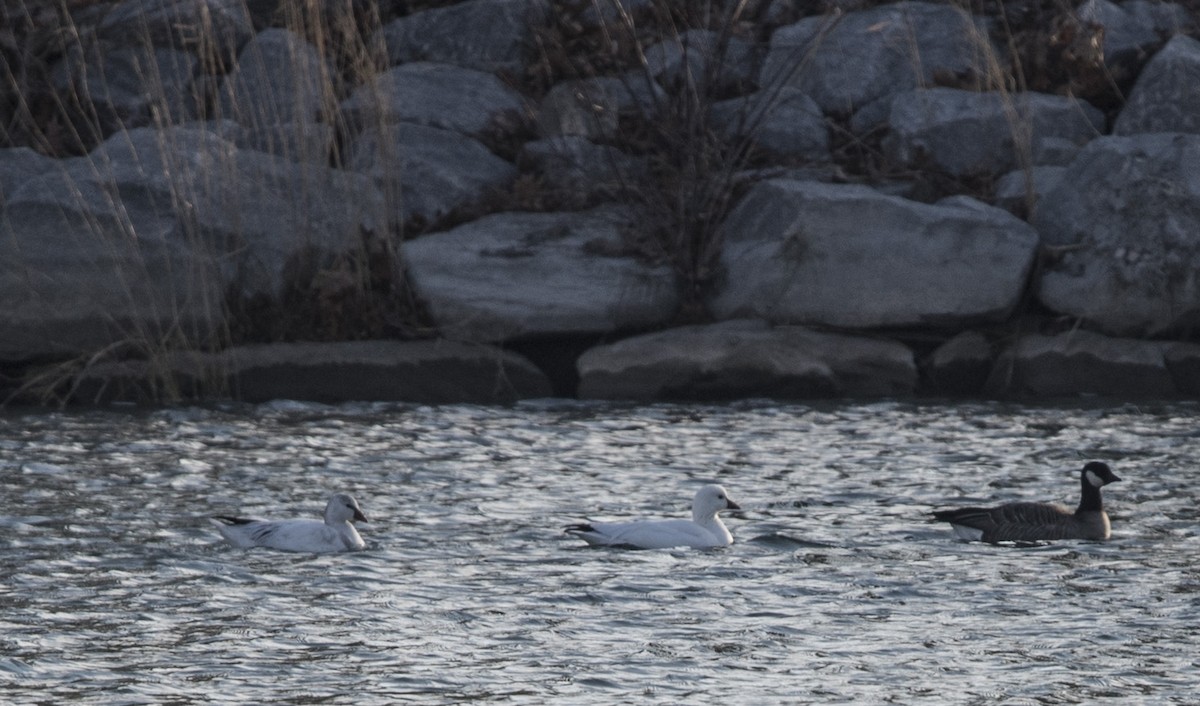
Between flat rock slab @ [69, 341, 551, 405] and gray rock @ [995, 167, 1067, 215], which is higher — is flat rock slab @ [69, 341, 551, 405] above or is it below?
below

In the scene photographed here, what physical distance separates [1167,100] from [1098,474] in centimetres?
740

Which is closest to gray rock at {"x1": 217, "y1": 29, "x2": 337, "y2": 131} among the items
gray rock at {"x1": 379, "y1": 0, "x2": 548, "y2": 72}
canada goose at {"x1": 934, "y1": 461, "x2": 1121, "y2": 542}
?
gray rock at {"x1": 379, "y1": 0, "x2": 548, "y2": 72}

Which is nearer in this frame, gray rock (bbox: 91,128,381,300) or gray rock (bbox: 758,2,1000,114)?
gray rock (bbox: 91,128,381,300)

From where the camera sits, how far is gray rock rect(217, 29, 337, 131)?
14750 mm

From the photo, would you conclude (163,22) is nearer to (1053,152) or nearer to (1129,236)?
(1053,152)

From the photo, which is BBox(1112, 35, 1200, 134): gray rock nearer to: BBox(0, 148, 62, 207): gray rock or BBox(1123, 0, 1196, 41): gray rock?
BBox(1123, 0, 1196, 41): gray rock

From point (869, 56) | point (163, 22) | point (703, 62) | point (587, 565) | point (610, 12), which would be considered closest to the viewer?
point (587, 565)

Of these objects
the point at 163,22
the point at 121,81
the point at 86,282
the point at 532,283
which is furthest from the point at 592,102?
the point at 121,81

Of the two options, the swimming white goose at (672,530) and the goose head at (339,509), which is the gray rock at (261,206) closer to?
the goose head at (339,509)

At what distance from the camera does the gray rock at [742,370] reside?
14.8m

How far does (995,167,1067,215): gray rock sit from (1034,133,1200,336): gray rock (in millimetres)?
269

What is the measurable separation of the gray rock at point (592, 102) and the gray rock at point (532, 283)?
1185 mm

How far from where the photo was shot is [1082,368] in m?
14.7

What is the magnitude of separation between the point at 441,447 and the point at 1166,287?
5805 millimetres
